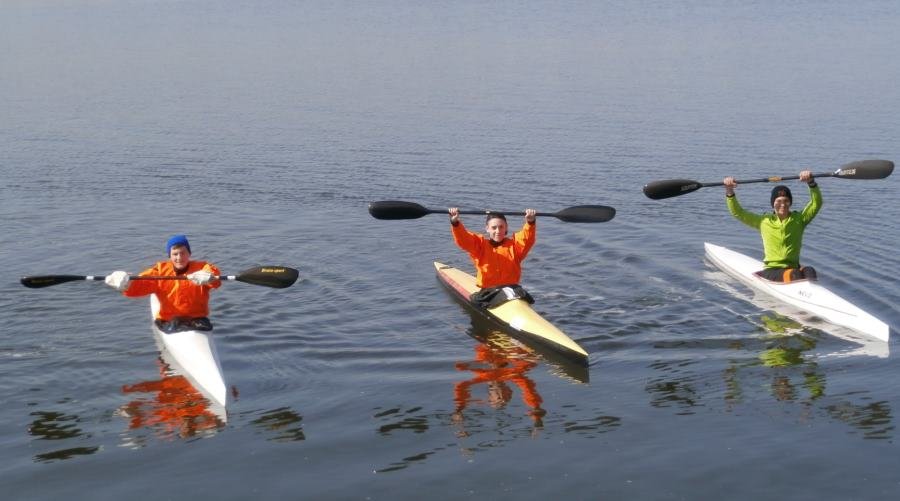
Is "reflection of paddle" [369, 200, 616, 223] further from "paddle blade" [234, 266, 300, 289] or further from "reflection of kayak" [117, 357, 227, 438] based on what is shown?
"reflection of kayak" [117, 357, 227, 438]

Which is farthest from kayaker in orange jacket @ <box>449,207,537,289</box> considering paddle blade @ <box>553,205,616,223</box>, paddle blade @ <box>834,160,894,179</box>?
paddle blade @ <box>834,160,894,179</box>

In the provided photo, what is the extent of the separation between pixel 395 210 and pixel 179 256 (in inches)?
140

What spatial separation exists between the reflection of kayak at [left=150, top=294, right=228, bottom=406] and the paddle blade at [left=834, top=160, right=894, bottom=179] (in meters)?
9.99

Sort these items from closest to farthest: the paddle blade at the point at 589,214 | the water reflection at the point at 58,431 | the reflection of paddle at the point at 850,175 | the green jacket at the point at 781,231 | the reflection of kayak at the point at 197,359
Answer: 1. the water reflection at the point at 58,431
2. the reflection of kayak at the point at 197,359
3. the paddle blade at the point at 589,214
4. the green jacket at the point at 781,231
5. the reflection of paddle at the point at 850,175

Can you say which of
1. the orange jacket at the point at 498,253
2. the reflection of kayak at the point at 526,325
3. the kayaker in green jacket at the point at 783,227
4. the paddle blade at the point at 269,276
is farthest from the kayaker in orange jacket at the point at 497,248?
the kayaker in green jacket at the point at 783,227

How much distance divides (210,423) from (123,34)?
2094 inches

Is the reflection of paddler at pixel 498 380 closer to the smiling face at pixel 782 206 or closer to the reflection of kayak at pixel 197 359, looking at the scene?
the reflection of kayak at pixel 197 359

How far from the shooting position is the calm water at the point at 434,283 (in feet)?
35.1

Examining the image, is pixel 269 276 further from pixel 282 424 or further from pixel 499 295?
pixel 499 295

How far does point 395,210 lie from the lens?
16.0m

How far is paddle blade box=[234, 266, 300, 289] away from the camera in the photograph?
46.1 ft

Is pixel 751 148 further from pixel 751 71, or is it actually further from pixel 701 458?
pixel 701 458

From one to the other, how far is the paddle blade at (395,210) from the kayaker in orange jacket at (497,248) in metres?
0.97

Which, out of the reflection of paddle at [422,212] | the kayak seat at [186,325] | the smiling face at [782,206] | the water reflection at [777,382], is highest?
the reflection of paddle at [422,212]
